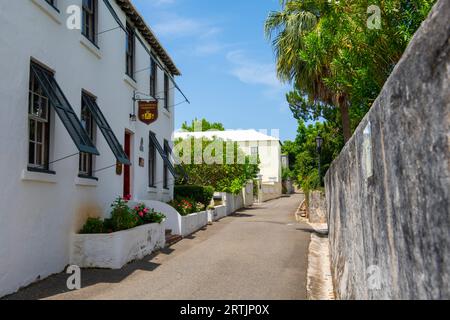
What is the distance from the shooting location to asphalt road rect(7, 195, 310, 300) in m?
6.67

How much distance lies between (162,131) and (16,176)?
961cm

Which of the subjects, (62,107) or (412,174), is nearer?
(412,174)

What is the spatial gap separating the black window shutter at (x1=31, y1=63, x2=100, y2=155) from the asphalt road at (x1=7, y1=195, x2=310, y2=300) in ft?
7.50

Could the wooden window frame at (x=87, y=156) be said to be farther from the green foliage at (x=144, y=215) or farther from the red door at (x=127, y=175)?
the red door at (x=127, y=175)

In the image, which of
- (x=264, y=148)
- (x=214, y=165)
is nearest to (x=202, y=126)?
(x=264, y=148)

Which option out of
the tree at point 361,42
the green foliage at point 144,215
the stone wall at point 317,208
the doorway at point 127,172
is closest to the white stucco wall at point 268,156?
the stone wall at point 317,208

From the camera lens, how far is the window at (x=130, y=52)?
12758 mm

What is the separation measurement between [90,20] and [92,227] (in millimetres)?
4777

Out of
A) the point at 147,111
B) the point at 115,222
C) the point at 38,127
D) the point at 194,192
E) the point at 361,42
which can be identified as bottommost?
the point at 115,222

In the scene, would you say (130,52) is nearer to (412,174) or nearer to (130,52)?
(130,52)

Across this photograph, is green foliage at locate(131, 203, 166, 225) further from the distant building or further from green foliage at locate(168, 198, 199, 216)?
the distant building

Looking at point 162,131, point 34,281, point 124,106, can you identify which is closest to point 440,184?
point 34,281

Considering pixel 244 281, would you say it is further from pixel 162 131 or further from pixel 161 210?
pixel 162 131

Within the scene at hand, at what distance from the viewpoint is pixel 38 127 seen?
25.2 ft
